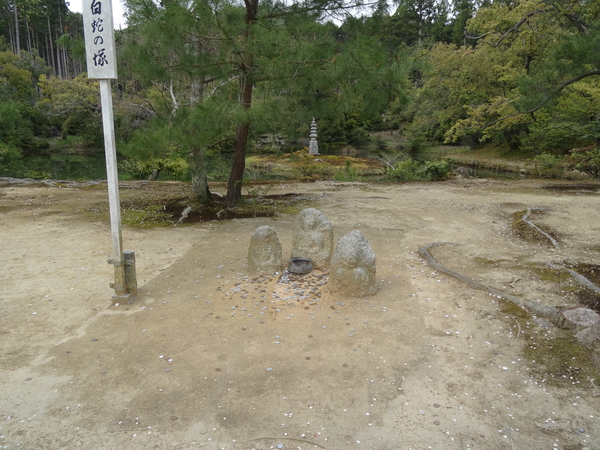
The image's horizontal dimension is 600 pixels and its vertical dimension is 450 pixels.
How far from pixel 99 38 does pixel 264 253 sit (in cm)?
267

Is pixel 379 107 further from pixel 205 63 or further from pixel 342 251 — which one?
pixel 342 251

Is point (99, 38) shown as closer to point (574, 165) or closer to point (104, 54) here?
point (104, 54)

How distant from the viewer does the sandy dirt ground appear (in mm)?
2537

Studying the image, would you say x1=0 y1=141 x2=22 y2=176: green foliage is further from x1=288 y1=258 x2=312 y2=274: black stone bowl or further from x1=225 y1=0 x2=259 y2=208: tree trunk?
x1=288 y1=258 x2=312 y2=274: black stone bowl

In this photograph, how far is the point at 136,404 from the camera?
2.76m

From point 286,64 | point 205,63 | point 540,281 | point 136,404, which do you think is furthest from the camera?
point 205,63

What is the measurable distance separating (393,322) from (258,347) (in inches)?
49.8

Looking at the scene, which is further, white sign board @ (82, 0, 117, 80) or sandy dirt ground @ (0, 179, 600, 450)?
white sign board @ (82, 0, 117, 80)

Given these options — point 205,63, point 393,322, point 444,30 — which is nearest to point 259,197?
point 205,63

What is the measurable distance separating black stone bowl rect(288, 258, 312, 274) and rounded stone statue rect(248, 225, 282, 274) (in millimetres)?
176

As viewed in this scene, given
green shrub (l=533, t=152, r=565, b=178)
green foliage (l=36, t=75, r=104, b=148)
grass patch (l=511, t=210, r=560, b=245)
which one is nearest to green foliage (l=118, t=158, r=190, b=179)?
green foliage (l=36, t=75, r=104, b=148)

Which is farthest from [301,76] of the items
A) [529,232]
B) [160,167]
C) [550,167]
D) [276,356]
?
[550,167]

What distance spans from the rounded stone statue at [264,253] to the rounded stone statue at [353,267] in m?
0.86

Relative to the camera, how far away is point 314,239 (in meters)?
5.02
